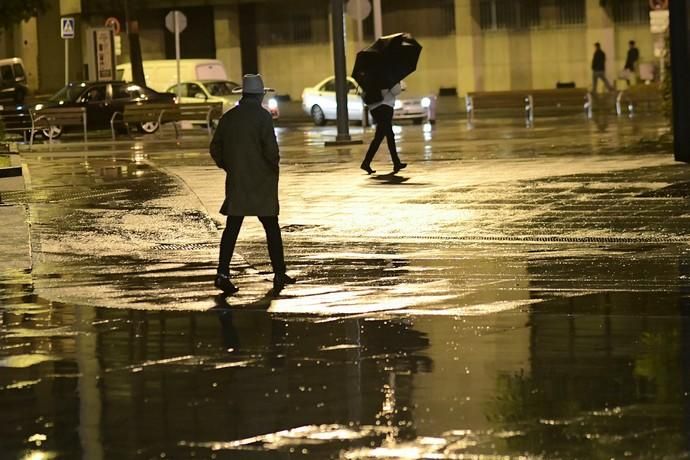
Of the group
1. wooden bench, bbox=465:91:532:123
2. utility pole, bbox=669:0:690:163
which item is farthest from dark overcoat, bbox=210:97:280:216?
wooden bench, bbox=465:91:532:123

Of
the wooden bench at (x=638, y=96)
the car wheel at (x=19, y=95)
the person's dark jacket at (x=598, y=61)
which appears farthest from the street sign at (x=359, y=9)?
the person's dark jacket at (x=598, y=61)

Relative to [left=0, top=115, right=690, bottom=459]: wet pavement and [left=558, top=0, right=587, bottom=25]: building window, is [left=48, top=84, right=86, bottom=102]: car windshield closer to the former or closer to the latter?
[left=0, top=115, right=690, bottom=459]: wet pavement

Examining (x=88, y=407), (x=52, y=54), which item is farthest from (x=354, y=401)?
(x=52, y=54)

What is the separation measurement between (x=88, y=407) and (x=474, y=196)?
35.6ft

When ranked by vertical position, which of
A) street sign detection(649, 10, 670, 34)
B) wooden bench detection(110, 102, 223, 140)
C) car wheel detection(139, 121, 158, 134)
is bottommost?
car wheel detection(139, 121, 158, 134)

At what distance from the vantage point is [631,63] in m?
52.7

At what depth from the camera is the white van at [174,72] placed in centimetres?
4659

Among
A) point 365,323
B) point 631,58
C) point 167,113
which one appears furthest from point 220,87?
point 365,323

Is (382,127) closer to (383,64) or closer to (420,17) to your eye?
(383,64)

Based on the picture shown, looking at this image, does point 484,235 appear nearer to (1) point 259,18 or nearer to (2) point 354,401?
(2) point 354,401

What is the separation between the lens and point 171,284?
41.5ft

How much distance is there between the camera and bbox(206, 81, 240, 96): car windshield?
43875 mm

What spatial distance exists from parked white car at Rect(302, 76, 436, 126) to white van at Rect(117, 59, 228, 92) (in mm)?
3947

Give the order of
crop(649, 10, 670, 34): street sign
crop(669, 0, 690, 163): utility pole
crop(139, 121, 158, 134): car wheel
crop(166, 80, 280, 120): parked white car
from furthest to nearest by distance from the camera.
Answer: crop(166, 80, 280, 120): parked white car → crop(139, 121, 158, 134): car wheel → crop(649, 10, 670, 34): street sign → crop(669, 0, 690, 163): utility pole
